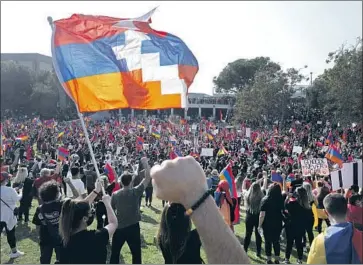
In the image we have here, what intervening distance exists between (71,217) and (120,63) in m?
2.80

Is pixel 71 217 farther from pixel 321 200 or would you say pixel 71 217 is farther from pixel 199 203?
pixel 321 200

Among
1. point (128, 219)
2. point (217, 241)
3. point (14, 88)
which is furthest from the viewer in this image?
point (14, 88)

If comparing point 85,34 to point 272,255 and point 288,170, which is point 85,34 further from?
point 288,170

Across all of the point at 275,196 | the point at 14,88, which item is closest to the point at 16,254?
the point at 275,196

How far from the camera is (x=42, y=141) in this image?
27.7 metres

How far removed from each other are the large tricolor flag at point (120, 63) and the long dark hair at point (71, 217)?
6.62ft

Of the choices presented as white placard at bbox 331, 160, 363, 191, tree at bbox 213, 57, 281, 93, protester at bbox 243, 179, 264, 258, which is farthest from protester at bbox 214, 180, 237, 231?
tree at bbox 213, 57, 281, 93

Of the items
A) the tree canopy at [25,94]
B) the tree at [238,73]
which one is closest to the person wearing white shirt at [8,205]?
the tree canopy at [25,94]

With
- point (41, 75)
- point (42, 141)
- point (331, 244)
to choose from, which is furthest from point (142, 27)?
point (41, 75)

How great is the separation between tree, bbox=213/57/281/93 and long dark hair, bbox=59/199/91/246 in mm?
69569

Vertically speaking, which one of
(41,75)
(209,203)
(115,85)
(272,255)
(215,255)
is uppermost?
(41,75)

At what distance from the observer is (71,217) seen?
342 centimetres

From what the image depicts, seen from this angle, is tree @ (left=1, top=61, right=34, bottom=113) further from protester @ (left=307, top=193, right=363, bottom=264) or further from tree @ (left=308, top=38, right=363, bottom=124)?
protester @ (left=307, top=193, right=363, bottom=264)

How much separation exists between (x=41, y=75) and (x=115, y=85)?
58.0 metres
